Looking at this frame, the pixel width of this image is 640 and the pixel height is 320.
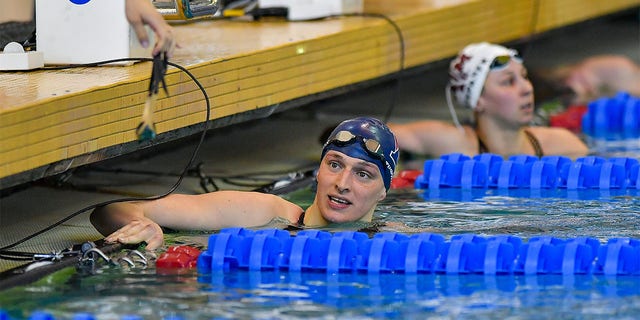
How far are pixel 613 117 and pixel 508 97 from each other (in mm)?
1380

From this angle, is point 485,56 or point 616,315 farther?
point 485,56

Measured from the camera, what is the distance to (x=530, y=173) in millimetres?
5750

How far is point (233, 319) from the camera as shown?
136 inches

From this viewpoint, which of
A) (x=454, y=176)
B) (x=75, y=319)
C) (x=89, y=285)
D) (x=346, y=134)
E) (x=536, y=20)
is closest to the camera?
(x=75, y=319)

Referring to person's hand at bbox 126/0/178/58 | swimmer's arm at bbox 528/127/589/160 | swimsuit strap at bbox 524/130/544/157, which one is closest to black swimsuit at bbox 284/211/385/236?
person's hand at bbox 126/0/178/58

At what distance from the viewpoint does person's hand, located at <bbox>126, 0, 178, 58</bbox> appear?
394 centimetres

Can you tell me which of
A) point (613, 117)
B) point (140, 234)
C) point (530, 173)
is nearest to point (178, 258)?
point (140, 234)

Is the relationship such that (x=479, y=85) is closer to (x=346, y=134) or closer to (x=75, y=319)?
(x=346, y=134)

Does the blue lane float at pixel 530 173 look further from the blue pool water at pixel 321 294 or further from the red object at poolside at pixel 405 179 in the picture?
the blue pool water at pixel 321 294

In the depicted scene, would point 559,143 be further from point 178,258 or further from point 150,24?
point 150,24

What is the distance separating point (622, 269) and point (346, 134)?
3.52 ft

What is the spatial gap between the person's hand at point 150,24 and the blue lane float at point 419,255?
0.63 m

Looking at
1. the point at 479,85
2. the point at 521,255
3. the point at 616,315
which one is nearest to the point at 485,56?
the point at 479,85

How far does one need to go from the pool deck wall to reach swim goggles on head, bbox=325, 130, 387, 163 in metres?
0.70
